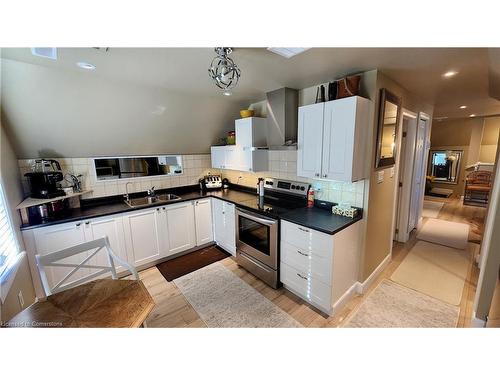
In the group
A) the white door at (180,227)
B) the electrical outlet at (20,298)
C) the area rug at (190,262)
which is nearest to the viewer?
the electrical outlet at (20,298)

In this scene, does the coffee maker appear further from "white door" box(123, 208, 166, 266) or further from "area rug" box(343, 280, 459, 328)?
"area rug" box(343, 280, 459, 328)

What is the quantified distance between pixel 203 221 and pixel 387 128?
2728 millimetres

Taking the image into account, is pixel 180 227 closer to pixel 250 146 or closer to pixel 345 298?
pixel 250 146

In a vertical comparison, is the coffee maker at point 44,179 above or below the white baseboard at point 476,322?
above

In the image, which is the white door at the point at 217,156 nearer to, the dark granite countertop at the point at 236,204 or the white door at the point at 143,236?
the dark granite countertop at the point at 236,204

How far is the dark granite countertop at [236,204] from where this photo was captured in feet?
6.47

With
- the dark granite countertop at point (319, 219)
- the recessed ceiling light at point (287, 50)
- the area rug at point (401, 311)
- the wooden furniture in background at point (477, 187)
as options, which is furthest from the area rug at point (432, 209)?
the recessed ceiling light at point (287, 50)

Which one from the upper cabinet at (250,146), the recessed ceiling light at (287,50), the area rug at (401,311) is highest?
the recessed ceiling light at (287,50)

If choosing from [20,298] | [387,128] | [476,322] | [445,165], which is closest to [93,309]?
[20,298]

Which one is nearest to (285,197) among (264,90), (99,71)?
(264,90)

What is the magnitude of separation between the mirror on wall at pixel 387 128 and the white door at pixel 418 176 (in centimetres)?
134

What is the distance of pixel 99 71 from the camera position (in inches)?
76.0

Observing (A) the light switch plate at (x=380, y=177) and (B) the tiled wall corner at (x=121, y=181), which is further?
(B) the tiled wall corner at (x=121, y=181)
